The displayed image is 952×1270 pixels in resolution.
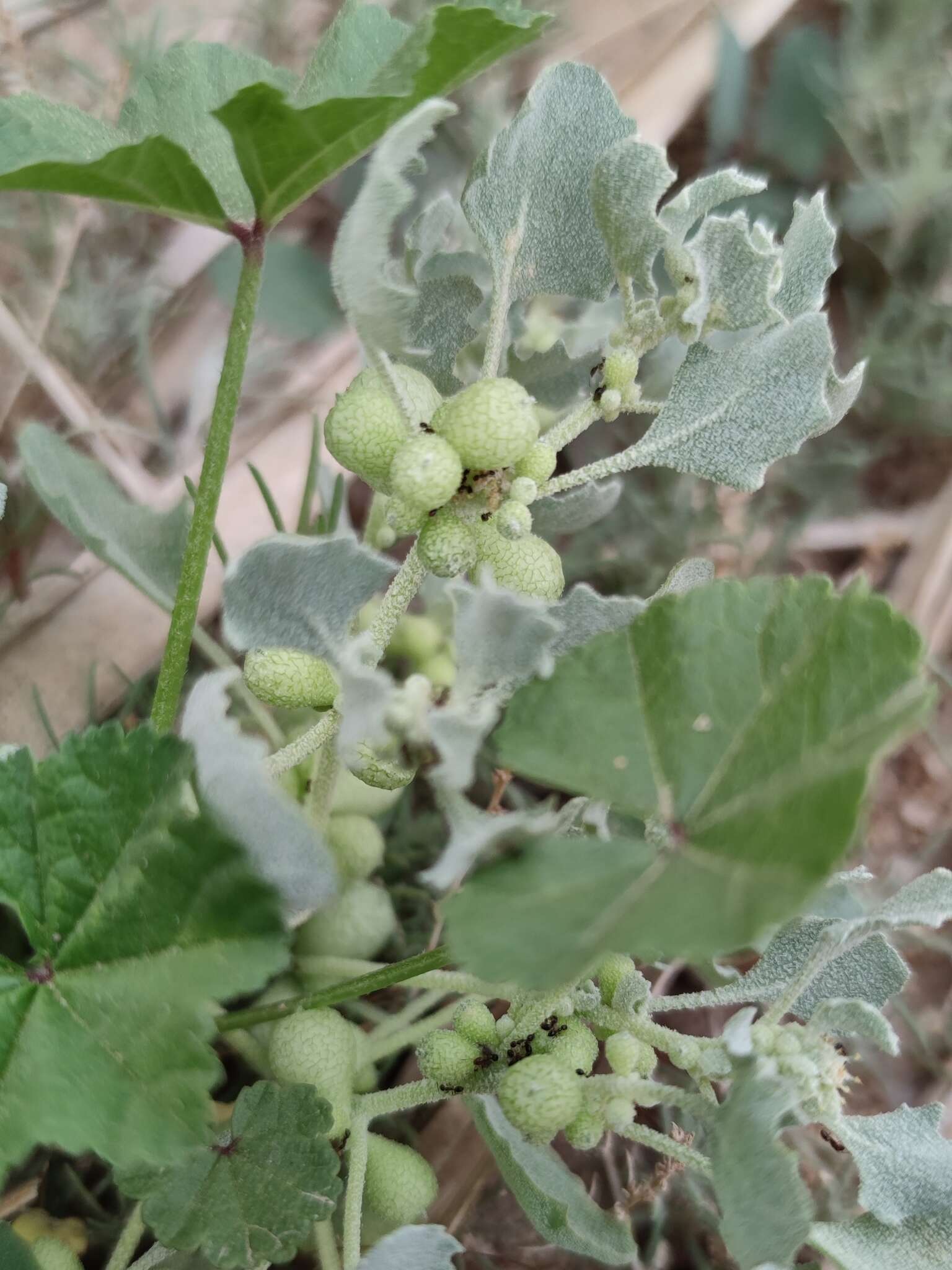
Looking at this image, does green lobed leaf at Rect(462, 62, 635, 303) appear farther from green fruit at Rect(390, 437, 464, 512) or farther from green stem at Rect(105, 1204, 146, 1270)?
green stem at Rect(105, 1204, 146, 1270)

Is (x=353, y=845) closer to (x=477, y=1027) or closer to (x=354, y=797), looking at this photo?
(x=354, y=797)

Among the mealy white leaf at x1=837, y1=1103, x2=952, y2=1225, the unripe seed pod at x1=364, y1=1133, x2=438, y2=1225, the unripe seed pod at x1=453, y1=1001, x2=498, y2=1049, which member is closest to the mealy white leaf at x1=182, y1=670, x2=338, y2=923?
the unripe seed pod at x1=453, y1=1001, x2=498, y2=1049

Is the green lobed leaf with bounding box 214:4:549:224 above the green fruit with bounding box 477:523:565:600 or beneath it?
above

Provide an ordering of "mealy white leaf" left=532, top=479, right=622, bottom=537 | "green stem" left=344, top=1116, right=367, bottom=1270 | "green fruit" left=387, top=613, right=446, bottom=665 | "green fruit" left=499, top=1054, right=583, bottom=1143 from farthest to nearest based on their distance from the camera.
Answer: "green fruit" left=387, top=613, right=446, bottom=665, "mealy white leaf" left=532, top=479, right=622, bottom=537, "green stem" left=344, top=1116, right=367, bottom=1270, "green fruit" left=499, top=1054, right=583, bottom=1143

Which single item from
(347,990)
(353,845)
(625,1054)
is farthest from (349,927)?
(625,1054)

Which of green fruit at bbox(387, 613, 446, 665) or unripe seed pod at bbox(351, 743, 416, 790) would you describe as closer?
unripe seed pod at bbox(351, 743, 416, 790)

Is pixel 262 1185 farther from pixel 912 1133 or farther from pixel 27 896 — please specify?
pixel 912 1133

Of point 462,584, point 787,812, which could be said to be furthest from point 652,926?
point 462,584
